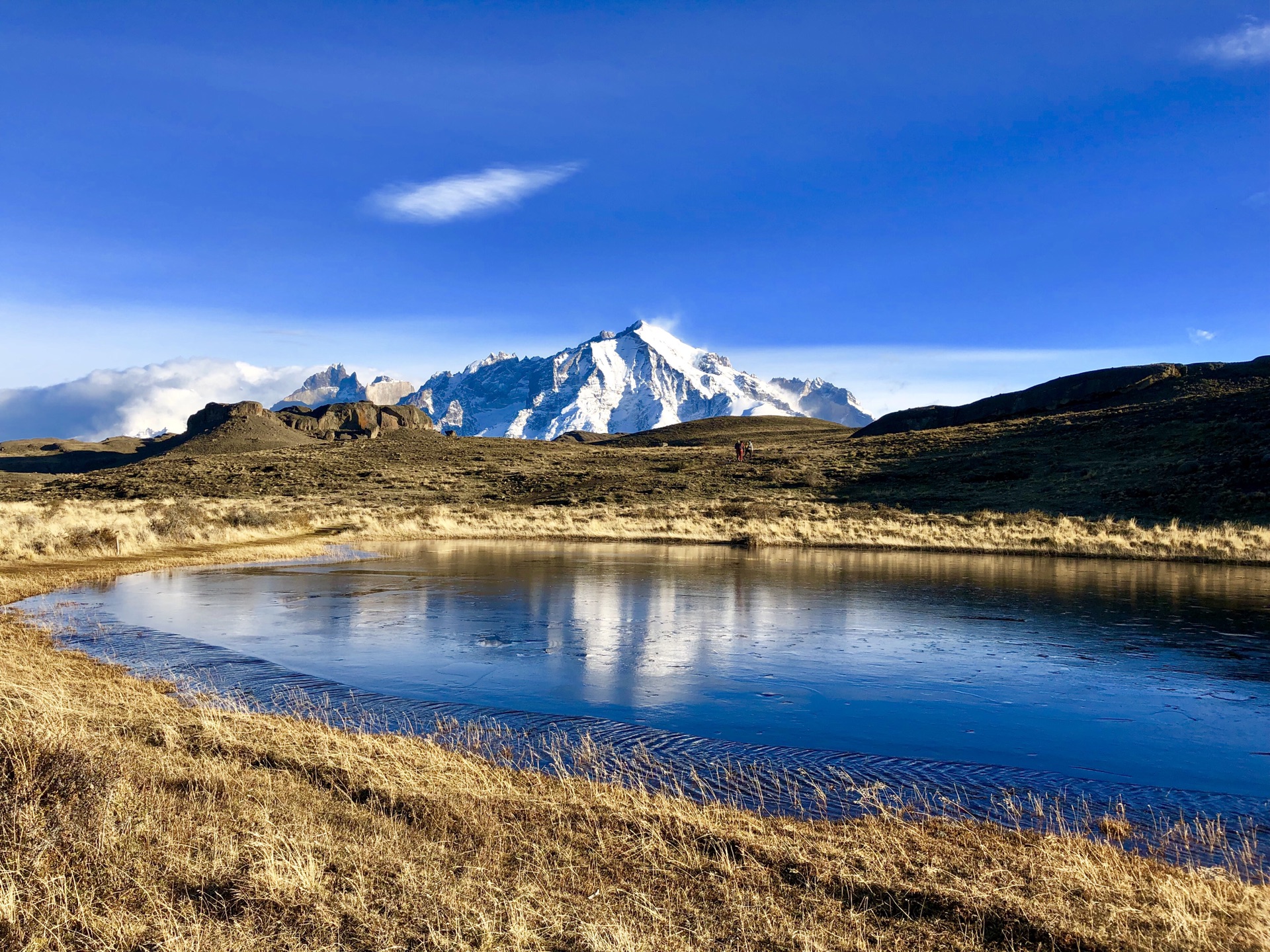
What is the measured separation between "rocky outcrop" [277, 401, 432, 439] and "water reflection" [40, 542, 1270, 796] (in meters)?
141

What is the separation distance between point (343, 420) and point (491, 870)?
18270cm

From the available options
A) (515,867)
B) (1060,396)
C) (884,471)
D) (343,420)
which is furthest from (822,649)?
(343,420)

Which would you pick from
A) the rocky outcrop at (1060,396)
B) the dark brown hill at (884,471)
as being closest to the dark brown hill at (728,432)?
the rocky outcrop at (1060,396)

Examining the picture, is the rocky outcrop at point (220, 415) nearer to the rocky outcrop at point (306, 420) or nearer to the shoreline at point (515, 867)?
the rocky outcrop at point (306, 420)

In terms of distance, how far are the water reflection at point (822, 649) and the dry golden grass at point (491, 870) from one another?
9.46 ft

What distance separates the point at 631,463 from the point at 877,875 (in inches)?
2621

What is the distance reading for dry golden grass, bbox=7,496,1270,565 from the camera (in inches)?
1134

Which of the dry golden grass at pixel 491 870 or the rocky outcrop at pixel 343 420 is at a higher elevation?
the rocky outcrop at pixel 343 420

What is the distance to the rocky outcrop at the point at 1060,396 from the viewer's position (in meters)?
90.2

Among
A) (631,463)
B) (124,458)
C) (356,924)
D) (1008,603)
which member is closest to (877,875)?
(356,924)

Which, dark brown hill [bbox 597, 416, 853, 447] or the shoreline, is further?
dark brown hill [bbox 597, 416, 853, 447]

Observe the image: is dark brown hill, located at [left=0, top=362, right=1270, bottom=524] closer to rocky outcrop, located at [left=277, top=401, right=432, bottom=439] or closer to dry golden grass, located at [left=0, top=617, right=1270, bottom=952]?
dry golden grass, located at [left=0, top=617, right=1270, bottom=952]

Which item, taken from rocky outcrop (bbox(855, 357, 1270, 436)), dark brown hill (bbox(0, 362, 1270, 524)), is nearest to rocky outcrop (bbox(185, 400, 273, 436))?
dark brown hill (bbox(0, 362, 1270, 524))

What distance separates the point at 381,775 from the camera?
671 centimetres
